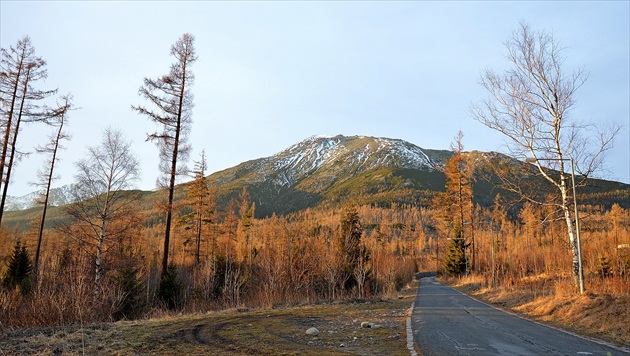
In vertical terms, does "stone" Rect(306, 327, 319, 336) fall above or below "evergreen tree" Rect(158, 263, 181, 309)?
above

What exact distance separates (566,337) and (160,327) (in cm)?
1150

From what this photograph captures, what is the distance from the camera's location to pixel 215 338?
9.73m

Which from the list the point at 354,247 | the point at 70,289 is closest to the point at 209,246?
the point at 354,247

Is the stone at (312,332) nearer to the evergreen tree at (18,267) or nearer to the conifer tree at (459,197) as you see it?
the evergreen tree at (18,267)

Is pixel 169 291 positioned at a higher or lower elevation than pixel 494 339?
lower

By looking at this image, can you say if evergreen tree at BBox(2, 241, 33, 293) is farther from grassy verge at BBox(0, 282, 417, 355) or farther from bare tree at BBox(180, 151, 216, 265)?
grassy verge at BBox(0, 282, 417, 355)

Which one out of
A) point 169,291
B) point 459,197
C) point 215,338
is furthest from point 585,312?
point 459,197

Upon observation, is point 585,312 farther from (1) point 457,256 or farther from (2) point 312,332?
(1) point 457,256

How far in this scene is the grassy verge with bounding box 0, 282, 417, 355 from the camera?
8.09 metres

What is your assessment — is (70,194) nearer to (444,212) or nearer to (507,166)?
(507,166)

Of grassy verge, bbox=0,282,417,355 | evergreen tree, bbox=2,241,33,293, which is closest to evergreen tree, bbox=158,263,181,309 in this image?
grassy verge, bbox=0,282,417,355

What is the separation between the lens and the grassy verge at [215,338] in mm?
8094

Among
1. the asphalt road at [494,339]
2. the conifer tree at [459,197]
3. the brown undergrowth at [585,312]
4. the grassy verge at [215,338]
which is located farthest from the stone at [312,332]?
the conifer tree at [459,197]

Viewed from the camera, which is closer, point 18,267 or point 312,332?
point 312,332
